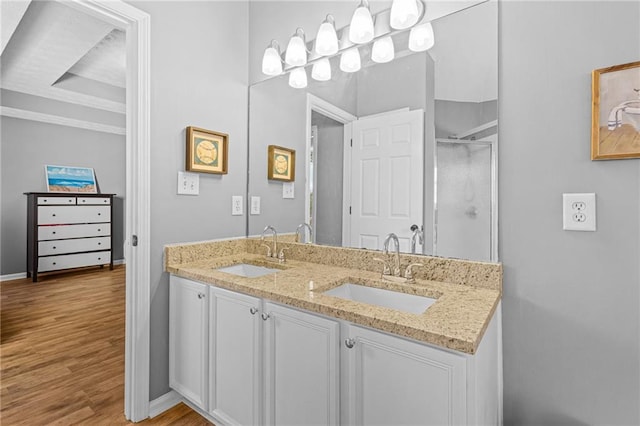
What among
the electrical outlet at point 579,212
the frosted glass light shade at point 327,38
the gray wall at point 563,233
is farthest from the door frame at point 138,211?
the electrical outlet at point 579,212

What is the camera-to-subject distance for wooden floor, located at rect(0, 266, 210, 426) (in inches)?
68.5

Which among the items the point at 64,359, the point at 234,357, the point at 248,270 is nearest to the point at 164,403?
the point at 234,357

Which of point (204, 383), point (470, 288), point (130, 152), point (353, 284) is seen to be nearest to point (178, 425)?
point (204, 383)

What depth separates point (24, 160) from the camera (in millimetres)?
4676

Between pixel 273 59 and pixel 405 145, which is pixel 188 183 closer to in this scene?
pixel 273 59

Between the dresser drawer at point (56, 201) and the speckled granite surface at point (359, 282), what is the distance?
4055 millimetres

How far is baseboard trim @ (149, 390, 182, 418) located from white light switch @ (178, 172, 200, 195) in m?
1.11

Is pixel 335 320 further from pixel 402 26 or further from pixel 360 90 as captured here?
pixel 402 26

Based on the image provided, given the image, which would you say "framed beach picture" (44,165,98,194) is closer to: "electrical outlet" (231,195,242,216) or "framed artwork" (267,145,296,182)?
"electrical outlet" (231,195,242,216)

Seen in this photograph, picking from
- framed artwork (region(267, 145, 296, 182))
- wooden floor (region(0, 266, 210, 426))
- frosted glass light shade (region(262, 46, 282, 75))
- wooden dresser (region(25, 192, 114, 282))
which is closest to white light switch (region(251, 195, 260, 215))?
framed artwork (region(267, 145, 296, 182))

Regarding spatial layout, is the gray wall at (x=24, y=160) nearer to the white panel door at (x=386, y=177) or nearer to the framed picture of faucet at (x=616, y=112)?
the white panel door at (x=386, y=177)

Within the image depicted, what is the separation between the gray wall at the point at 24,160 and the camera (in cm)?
455

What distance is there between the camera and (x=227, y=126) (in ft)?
6.80

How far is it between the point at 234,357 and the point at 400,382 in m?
0.78
